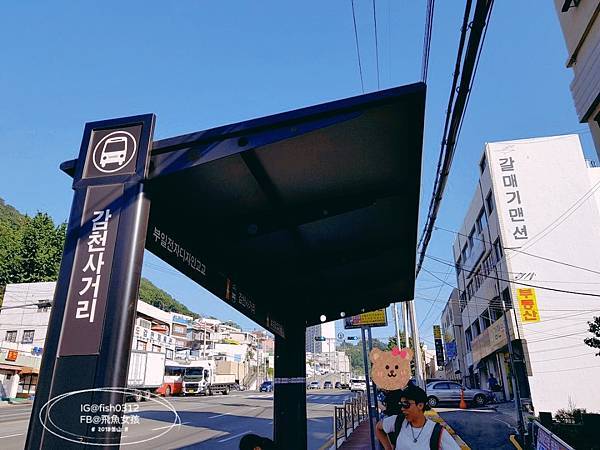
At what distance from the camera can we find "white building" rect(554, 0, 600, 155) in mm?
11133

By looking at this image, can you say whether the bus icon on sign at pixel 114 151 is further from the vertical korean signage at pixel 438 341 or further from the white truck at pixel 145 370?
the vertical korean signage at pixel 438 341

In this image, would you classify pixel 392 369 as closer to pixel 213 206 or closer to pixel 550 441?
pixel 550 441

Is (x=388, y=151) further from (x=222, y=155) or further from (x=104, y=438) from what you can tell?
(x=104, y=438)

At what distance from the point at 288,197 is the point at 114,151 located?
173 cm

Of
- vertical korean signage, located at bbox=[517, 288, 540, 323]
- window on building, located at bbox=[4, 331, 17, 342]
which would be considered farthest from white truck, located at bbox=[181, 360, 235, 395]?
vertical korean signage, located at bbox=[517, 288, 540, 323]

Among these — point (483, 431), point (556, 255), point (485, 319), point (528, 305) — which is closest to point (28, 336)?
point (485, 319)

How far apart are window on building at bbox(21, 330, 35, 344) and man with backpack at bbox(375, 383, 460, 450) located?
4249cm

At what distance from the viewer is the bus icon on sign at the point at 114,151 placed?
3795 millimetres

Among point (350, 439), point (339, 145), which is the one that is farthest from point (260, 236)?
point (350, 439)

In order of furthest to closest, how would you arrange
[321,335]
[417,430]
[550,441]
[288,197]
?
[321,335] → [550,441] → [288,197] → [417,430]

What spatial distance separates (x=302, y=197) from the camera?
479 cm

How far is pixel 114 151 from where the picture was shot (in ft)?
12.6

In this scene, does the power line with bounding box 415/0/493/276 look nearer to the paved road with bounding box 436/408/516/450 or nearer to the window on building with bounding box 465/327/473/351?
the paved road with bounding box 436/408/516/450

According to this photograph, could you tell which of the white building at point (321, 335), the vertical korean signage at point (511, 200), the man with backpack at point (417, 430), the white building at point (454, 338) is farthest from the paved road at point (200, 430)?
the white building at point (321, 335)
